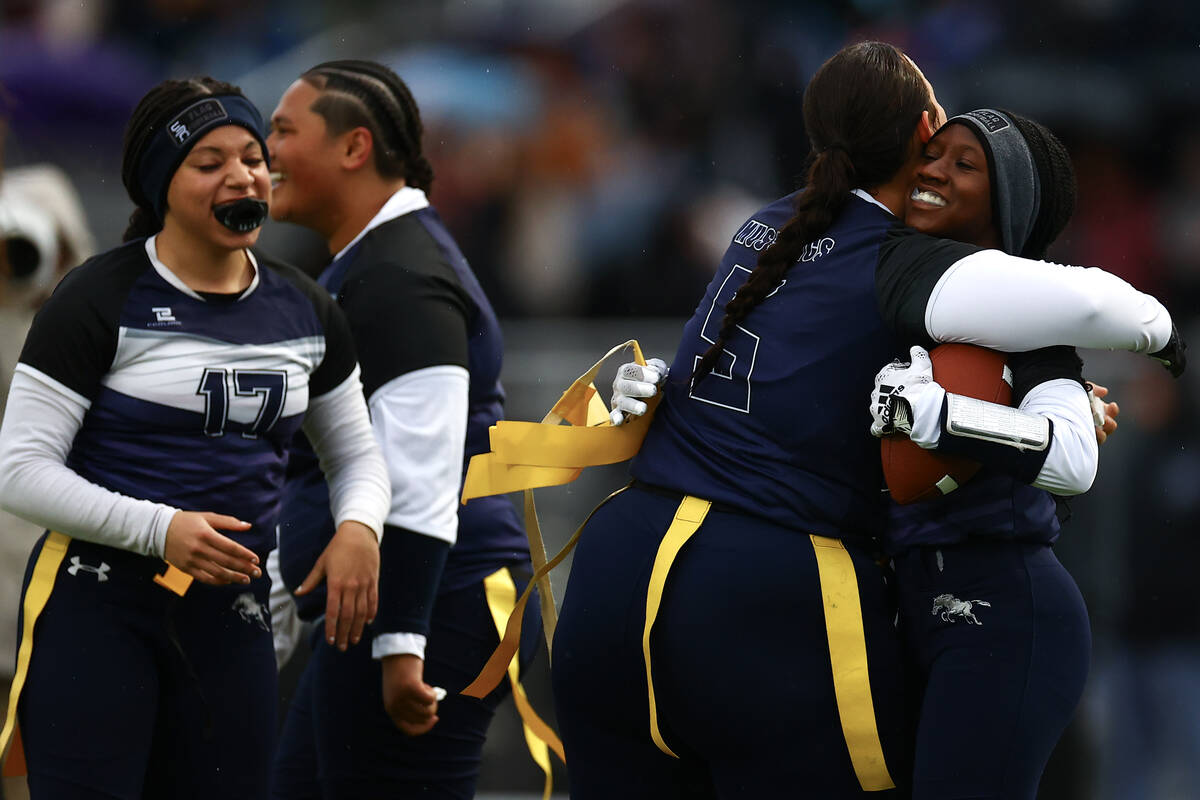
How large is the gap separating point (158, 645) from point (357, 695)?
2.12ft

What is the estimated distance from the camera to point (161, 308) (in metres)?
3.14

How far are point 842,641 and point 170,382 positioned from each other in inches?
53.4

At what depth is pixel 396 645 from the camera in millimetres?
3588

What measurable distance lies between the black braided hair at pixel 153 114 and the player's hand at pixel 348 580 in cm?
75

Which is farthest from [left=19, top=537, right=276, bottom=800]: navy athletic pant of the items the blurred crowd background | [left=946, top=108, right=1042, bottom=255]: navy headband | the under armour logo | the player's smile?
the blurred crowd background

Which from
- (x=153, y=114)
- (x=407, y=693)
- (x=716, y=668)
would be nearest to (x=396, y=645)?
(x=407, y=693)

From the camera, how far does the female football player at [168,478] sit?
301cm

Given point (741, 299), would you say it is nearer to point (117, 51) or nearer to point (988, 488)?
point (988, 488)

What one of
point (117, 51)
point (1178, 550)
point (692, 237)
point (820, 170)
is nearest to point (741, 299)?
point (820, 170)

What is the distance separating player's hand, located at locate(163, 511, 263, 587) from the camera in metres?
2.96

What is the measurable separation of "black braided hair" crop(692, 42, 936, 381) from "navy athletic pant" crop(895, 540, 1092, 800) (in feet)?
1.77

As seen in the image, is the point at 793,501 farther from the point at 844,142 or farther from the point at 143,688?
the point at 143,688

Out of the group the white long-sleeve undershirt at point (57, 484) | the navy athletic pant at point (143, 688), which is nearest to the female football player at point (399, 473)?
the navy athletic pant at point (143, 688)

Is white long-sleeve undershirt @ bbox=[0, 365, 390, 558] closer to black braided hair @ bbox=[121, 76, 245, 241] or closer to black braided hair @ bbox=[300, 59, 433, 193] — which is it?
black braided hair @ bbox=[121, 76, 245, 241]
